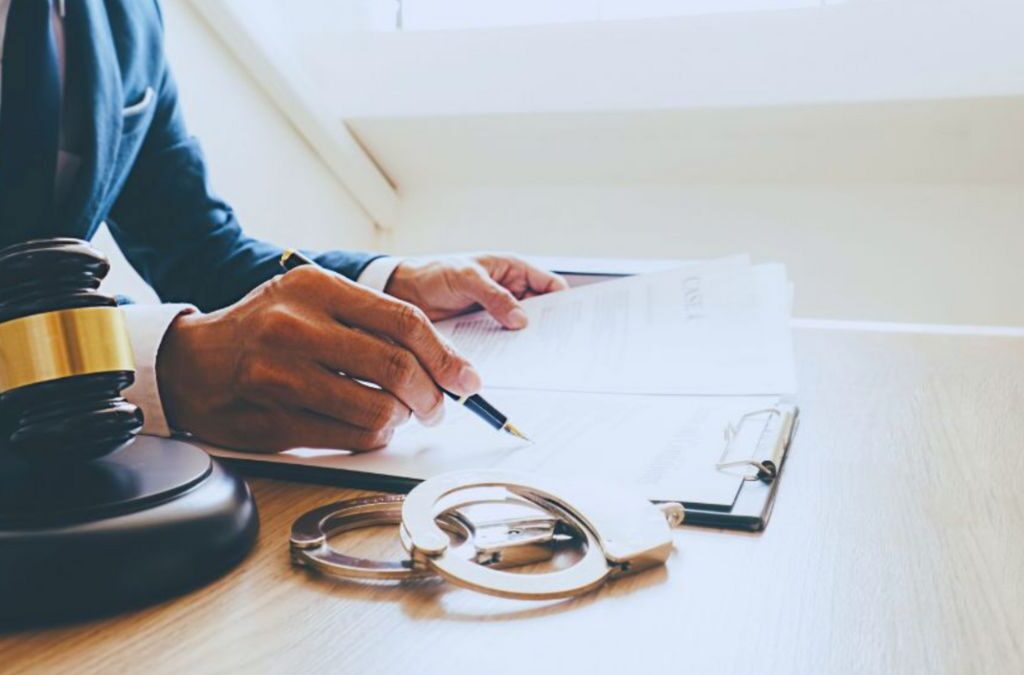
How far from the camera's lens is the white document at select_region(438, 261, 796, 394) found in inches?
30.7

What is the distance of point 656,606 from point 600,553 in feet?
0.14

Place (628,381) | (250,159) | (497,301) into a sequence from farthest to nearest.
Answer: (250,159), (497,301), (628,381)

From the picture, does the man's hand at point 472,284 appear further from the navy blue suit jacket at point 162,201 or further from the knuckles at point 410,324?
the knuckles at point 410,324

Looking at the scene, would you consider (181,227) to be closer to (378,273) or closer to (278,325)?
(378,273)

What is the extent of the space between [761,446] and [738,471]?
0.14 feet

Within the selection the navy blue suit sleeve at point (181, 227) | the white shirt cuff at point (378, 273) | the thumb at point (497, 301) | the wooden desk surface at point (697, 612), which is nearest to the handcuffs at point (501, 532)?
the wooden desk surface at point (697, 612)

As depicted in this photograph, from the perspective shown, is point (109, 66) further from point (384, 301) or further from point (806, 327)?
point (806, 327)

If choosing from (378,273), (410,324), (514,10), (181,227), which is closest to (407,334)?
(410,324)

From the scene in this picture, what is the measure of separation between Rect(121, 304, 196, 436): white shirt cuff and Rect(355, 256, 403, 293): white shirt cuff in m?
0.40

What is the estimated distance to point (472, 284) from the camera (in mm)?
954

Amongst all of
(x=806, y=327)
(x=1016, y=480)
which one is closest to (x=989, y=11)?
(x=806, y=327)

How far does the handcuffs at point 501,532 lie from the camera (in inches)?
15.6

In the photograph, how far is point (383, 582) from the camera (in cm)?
41

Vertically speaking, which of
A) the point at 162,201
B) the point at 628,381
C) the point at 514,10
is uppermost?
the point at 514,10
